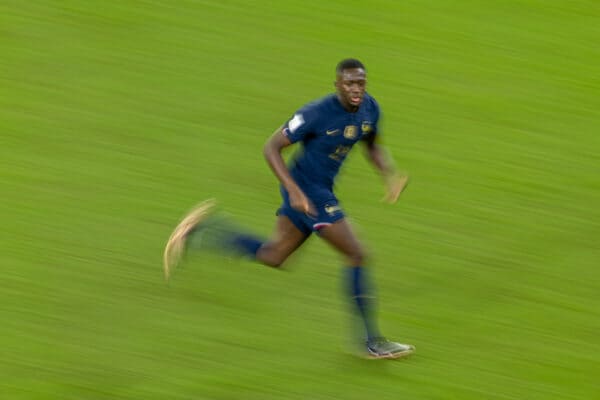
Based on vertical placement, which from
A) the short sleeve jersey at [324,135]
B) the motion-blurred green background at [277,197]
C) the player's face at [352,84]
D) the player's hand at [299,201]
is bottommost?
the motion-blurred green background at [277,197]

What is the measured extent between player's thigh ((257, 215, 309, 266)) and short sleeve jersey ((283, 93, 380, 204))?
1.27 feet

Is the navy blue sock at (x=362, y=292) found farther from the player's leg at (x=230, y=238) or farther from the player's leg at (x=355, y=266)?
the player's leg at (x=230, y=238)

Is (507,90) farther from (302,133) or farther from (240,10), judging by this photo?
(302,133)

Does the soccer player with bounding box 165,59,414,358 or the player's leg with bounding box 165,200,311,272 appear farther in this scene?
the player's leg with bounding box 165,200,311,272

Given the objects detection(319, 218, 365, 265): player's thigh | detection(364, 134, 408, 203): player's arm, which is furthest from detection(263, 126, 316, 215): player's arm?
detection(364, 134, 408, 203): player's arm

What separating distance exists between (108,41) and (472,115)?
417cm

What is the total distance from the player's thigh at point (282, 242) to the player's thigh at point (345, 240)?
0.43 m

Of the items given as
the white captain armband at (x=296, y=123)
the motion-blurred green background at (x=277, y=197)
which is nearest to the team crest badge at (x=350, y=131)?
the white captain armband at (x=296, y=123)

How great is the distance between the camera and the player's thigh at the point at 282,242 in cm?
955

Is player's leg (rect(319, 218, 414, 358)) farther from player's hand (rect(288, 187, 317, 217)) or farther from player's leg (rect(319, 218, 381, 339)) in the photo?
player's hand (rect(288, 187, 317, 217))

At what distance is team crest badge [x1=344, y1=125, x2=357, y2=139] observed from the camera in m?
9.11

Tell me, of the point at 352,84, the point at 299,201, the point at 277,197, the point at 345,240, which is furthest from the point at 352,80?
the point at 277,197

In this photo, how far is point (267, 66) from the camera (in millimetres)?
14172

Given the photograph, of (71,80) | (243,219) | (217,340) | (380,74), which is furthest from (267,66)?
(217,340)
